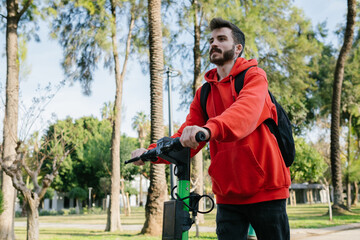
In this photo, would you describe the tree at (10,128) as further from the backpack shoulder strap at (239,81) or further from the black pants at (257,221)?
the backpack shoulder strap at (239,81)

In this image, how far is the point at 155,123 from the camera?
1259cm

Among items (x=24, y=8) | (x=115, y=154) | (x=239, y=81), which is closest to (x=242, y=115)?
(x=239, y=81)

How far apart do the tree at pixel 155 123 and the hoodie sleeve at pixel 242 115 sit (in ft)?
33.1

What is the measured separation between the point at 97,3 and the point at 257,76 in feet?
50.7

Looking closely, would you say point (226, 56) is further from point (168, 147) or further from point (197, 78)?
point (197, 78)

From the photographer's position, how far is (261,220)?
7.00 ft

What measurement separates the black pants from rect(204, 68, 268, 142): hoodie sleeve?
19.7 inches

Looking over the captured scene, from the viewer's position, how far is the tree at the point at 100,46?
16234mm

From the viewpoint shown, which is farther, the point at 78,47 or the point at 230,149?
the point at 78,47

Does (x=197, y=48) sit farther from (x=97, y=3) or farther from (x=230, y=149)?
(x=230, y=149)

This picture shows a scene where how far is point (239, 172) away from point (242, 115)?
1.38 ft

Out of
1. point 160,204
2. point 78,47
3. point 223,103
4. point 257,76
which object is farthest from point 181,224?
point 78,47

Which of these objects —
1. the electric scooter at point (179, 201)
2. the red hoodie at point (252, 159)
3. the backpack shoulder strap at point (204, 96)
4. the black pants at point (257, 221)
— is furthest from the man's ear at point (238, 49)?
the black pants at point (257, 221)

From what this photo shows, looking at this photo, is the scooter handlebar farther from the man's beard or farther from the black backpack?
the man's beard
